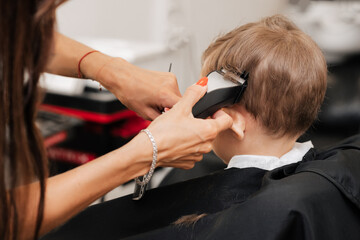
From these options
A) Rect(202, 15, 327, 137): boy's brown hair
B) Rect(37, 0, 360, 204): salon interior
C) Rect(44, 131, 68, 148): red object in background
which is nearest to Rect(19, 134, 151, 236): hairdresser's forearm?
Rect(202, 15, 327, 137): boy's brown hair

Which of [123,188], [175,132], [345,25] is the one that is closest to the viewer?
[175,132]

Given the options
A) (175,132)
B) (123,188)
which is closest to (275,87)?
(175,132)

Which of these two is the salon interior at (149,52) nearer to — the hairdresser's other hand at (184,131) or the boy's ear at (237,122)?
the boy's ear at (237,122)

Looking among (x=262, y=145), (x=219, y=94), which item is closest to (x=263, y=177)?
(x=262, y=145)

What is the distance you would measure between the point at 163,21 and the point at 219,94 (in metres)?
2.00

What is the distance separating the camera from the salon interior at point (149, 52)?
2.23m

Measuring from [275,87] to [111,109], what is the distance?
138 cm

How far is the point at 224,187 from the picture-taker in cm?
107

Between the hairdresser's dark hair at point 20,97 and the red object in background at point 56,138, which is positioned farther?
the red object in background at point 56,138

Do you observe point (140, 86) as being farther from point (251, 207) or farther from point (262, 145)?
point (251, 207)

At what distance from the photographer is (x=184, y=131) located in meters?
0.91

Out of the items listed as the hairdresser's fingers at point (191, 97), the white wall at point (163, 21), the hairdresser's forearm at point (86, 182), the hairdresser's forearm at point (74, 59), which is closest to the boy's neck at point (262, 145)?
the hairdresser's fingers at point (191, 97)

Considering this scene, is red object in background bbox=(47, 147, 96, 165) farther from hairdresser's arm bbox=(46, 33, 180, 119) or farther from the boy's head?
the boy's head

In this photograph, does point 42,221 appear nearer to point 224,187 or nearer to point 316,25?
point 224,187
